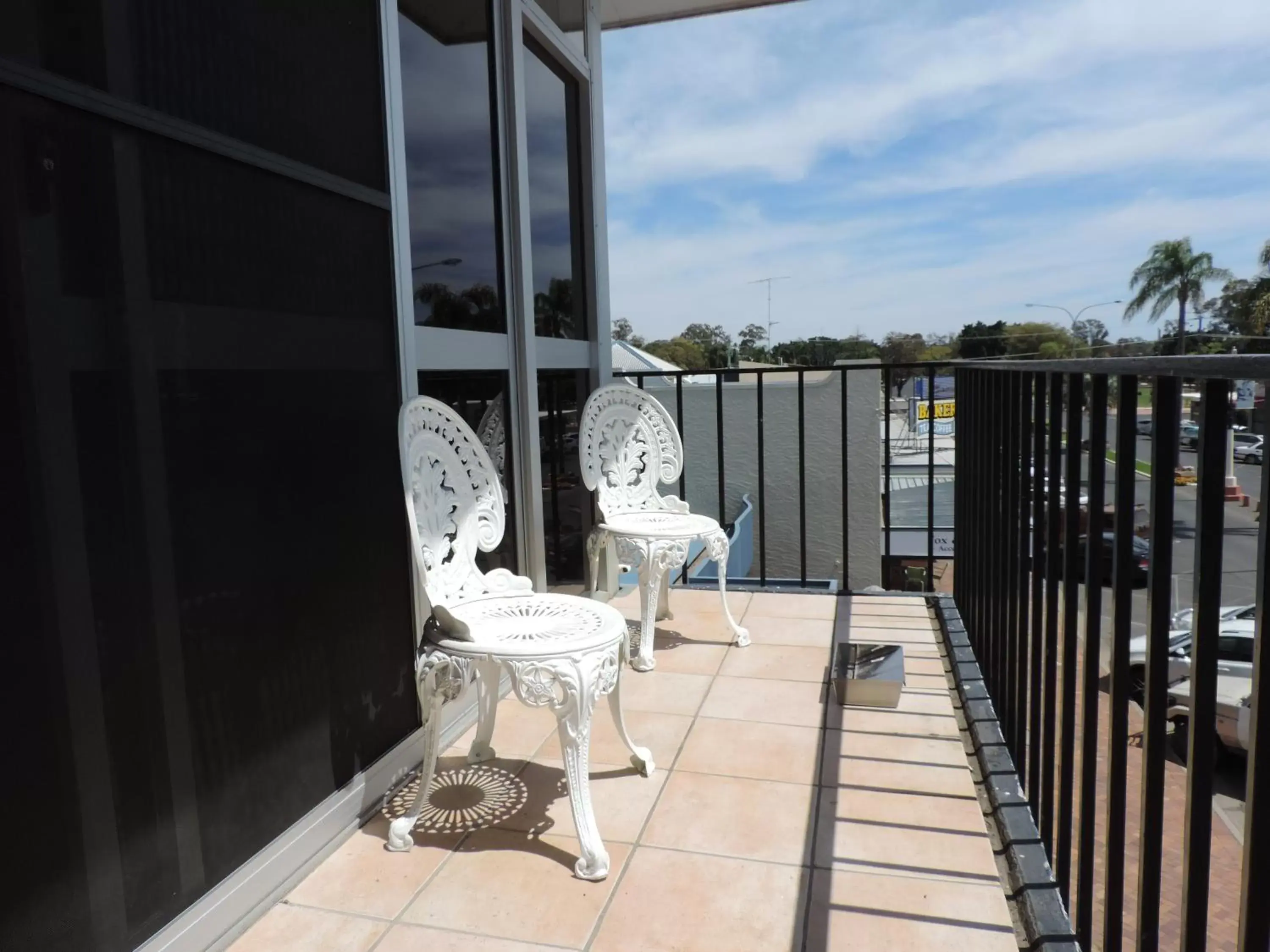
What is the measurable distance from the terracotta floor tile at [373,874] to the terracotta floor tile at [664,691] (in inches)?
35.3

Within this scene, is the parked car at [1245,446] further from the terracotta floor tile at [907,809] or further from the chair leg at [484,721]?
the chair leg at [484,721]

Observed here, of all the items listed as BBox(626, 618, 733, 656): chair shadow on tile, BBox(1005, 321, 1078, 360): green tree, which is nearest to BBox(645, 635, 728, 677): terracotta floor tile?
BBox(626, 618, 733, 656): chair shadow on tile

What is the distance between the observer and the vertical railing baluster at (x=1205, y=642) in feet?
2.62

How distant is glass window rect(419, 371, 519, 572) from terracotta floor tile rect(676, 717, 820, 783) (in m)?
0.83

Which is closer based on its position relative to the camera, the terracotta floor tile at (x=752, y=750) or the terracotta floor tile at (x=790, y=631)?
the terracotta floor tile at (x=752, y=750)

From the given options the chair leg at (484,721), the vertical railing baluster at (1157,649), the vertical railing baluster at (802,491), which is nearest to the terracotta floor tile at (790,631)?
the vertical railing baluster at (802,491)

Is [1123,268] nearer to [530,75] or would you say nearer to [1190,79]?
[1190,79]

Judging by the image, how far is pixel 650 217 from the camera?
25.0 metres

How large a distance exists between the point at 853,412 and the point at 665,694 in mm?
15165

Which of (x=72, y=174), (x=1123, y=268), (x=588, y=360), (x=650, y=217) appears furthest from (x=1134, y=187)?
(x=72, y=174)

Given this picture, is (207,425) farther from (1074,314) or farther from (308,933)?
(1074,314)

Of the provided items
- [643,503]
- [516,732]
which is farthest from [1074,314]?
[516,732]

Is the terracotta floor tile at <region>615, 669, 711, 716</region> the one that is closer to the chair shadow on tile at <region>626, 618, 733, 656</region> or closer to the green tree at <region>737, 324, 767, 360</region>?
the chair shadow on tile at <region>626, 618, 733, 656</region>

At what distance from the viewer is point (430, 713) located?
6.00ft
